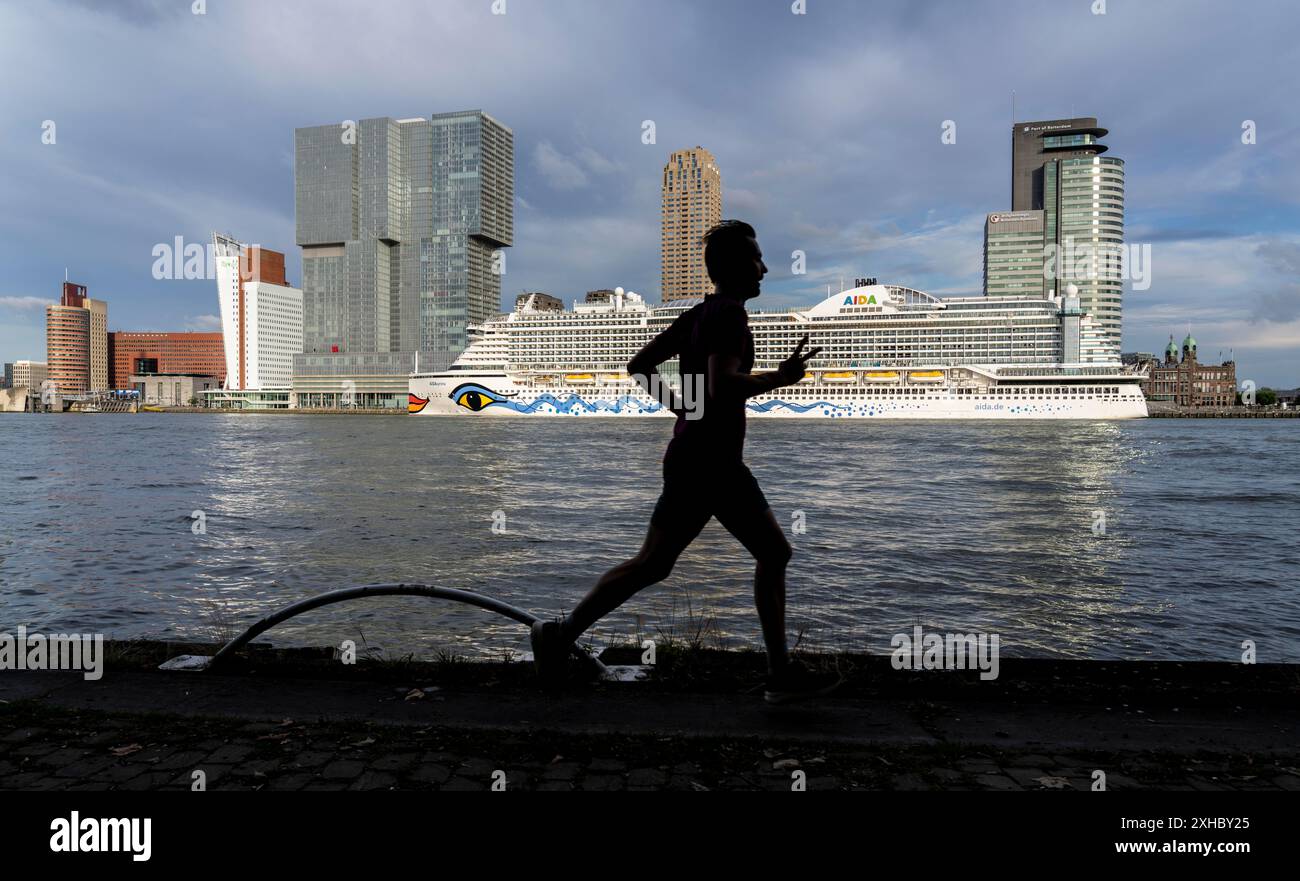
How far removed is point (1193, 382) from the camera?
14438 centimetres

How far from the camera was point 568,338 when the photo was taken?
9369 centimetres

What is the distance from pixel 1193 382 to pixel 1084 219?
164 ft

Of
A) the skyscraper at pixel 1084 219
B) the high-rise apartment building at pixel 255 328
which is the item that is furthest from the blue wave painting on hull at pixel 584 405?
the skyscraper at pixel 1084 219

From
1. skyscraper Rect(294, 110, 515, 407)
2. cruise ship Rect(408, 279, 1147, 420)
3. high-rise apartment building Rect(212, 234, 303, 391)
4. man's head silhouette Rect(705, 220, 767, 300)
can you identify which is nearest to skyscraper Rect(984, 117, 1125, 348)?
cruise ship Rect(408, 279, 1147, 420)

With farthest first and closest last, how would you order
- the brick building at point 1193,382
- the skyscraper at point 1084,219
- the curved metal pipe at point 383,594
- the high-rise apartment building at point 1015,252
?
the high-rise apartment building at point 1015,252, the skyscraper at point 1084,219, the brick building at point 1193,382, the curved metal pipe at point 383,594

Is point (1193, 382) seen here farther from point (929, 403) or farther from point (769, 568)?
point (769, 568)

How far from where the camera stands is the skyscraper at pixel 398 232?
16375cm

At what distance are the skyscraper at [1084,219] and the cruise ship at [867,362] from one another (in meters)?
95.2

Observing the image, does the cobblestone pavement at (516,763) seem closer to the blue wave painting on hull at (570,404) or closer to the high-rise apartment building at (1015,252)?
the blue wave painting on hull at (570,404)

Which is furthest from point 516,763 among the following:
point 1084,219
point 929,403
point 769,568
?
point 1084,219

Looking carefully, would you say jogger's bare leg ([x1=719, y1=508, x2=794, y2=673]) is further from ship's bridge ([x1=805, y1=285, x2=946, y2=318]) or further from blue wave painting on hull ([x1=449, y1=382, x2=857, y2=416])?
ship's bridge ([x1=805, y1=285, x2=946, y2=318])

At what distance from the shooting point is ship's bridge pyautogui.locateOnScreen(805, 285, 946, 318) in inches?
3408
